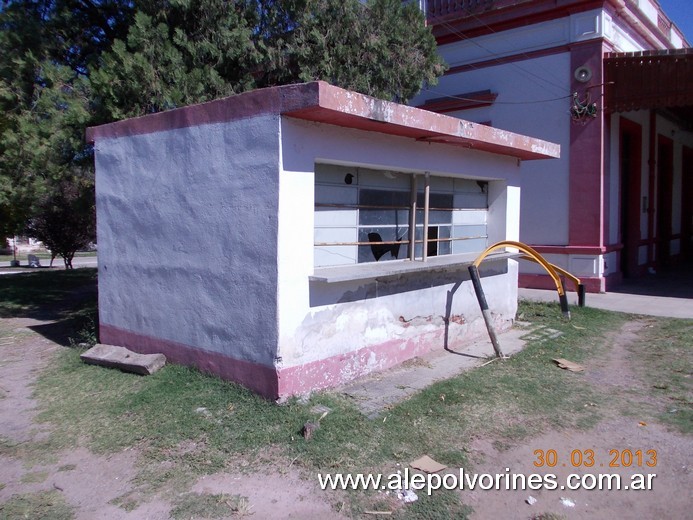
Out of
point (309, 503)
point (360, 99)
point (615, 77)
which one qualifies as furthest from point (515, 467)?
point (615, 77)

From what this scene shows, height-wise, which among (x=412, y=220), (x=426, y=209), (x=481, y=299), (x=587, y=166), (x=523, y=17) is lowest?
(x=481, y=299)

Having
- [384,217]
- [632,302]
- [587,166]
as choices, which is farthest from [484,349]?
[587,166]

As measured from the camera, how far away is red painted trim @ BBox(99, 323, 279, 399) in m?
4.85

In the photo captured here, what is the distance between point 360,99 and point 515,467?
10.3 ft

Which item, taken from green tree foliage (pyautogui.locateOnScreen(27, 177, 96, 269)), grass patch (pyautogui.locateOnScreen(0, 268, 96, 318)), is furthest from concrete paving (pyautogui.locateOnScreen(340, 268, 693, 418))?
green tree foliage (pyautogui.locateOnScreen(27, 177, 96, 269))

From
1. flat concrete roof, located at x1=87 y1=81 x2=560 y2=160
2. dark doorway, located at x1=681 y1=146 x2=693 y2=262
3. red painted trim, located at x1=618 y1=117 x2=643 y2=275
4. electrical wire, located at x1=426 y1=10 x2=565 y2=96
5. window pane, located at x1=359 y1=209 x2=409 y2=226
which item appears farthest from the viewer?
dark doorway, located at x1=681 y1=146 x2=693 y2=262

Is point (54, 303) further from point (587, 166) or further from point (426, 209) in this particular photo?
point (587, 166)

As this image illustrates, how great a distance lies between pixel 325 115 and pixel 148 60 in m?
4.92

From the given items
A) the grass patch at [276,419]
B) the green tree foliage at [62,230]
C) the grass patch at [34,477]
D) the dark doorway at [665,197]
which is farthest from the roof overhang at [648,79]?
the green tree foliage at [62,230]

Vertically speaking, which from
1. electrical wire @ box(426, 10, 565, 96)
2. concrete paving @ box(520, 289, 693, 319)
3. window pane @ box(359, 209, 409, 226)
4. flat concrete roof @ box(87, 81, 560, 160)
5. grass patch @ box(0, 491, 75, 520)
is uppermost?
electrical wire @ box(426, 10, 565, 96)

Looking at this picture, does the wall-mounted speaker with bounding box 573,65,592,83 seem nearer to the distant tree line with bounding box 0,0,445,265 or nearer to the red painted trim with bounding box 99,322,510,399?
the distant tree line with bounding box 0,0,445,265

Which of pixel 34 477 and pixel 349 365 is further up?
pixel 349 365

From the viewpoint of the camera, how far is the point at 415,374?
5.84m

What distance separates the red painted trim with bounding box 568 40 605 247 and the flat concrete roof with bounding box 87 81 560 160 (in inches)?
206
